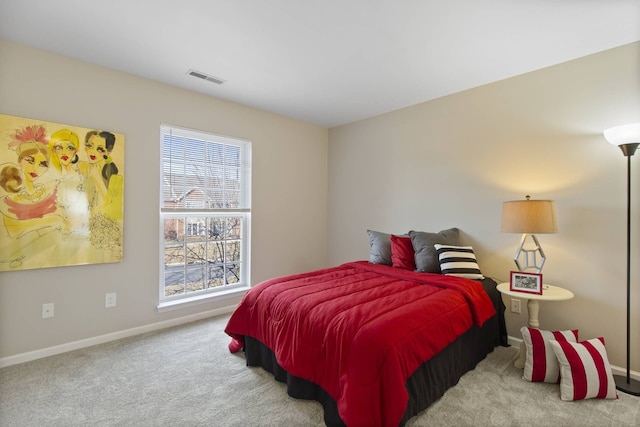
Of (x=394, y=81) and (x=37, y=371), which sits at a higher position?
(x=394, y=81)

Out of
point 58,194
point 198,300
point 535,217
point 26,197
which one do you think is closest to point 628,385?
point 535,217

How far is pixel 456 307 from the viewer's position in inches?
83.1

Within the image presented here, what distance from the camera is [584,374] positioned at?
1.92 m

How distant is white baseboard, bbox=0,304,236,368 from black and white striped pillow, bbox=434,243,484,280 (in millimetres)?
2457

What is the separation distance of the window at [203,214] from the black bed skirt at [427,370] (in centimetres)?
138

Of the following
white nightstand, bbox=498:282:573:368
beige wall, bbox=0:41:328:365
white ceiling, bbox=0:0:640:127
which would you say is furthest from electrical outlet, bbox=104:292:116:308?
white nightstand, bbox=498:282:573:368

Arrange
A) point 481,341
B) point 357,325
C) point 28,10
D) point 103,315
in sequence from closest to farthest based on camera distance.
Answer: point 357,325 → point 28,10 → point 481,341 → point 103,315

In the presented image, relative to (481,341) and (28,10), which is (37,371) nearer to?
(28,10)

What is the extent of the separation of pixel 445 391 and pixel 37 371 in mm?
2932

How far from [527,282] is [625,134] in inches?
47.6

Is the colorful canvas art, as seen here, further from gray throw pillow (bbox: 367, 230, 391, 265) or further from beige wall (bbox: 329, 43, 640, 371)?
beige wall (bbox: 329, 43, 640, 371)

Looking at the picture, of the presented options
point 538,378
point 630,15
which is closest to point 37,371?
point 538,378

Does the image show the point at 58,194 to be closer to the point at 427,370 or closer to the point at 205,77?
the point at 205,77

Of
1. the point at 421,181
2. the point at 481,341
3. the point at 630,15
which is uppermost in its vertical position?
the point at 630,15
